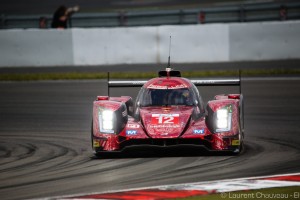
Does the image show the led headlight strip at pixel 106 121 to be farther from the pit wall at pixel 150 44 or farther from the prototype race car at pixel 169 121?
the pit wall at pixel 150 44

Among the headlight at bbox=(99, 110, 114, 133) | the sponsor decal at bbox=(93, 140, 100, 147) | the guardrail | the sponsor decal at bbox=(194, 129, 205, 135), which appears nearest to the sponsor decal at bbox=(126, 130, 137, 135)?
the headlight at bbox=(99, 110, 114, 133)

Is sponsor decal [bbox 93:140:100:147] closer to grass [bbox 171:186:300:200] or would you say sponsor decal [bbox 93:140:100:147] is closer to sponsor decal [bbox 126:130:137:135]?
sponsor decal [bbox 126:130:137:135]

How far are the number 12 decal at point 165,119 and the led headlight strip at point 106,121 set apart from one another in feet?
2.01

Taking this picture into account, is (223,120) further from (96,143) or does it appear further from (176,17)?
(176,17)

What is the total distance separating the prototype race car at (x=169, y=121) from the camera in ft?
39.9

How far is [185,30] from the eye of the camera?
86.7ft

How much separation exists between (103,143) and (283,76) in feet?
→ 38.8

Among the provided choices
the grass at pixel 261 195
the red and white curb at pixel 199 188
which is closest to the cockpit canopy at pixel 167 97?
the red and white curb at pixel 199 188

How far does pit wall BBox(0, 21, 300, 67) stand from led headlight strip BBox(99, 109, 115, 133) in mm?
13724

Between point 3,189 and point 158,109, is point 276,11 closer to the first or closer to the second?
point 158,109

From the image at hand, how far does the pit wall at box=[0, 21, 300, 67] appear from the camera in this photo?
26.2 m

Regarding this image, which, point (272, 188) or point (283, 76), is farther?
point (283, 76)

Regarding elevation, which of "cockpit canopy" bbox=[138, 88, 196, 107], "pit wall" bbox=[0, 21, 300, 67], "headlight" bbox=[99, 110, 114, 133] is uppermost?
"pit wall" bbox=[0, 21, 300, 67]

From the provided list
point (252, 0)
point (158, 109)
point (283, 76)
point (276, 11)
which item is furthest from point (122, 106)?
point (252, 0)
